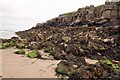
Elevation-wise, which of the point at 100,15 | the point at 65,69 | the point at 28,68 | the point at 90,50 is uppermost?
the point at 100,15

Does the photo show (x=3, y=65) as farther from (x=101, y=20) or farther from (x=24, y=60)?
(x=101, y=20)

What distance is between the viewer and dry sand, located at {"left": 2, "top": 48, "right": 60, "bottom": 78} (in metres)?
16.8

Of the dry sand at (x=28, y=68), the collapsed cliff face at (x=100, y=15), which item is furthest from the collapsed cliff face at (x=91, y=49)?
the dry sand at (x=28, y=68)

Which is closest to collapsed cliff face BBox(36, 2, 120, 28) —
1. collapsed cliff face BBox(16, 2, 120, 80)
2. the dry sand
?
collapsed cliff face BBox(16, 2, 120, 80)

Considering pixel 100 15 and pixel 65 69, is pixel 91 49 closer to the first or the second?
pixel 65 69

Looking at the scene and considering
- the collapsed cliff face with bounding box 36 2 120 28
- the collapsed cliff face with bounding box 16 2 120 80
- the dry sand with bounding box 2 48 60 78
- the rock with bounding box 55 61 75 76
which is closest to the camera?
the collapsed cliff face with bounding box 16 2 120 80

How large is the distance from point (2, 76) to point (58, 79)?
152 inches

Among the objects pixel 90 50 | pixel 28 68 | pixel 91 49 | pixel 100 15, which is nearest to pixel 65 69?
pixel 28 68

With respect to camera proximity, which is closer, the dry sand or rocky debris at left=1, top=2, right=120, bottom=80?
rocky debris at left=1, top=2, right=120, bottom=80

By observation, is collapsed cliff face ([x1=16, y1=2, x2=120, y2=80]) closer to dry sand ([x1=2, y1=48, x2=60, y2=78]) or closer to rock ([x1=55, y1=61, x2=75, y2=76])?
rock ([x1=55, y1=61, x2=75, y2=76])

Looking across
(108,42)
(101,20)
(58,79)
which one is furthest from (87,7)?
(58,79)

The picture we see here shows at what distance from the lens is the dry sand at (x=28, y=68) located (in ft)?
55.1

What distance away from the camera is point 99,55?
24.0 metres

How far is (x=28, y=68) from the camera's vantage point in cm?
1889
